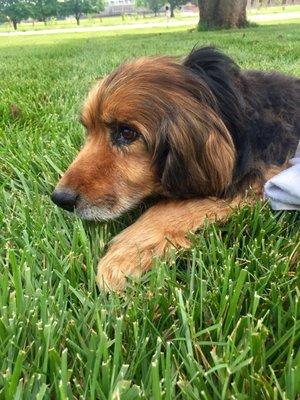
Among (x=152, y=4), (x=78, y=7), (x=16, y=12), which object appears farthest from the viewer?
(x=152, y=4)

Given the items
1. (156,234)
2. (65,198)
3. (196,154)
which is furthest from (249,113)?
(65,198)

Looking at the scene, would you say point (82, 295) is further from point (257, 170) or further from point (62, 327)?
point (257, 170)

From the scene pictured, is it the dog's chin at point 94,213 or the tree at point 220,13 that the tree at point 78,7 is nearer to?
the tree at point 220,13

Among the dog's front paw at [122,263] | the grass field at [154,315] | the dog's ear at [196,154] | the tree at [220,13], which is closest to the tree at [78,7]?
the tree at [220,13]

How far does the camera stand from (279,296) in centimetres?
162

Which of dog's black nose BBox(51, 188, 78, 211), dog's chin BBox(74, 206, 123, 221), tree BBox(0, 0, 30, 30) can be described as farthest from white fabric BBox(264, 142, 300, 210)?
tree BBox(0, 0, 30, 30)

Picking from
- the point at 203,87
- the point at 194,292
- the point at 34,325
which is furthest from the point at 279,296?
the point at 203,87

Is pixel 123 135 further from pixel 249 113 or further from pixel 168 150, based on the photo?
pixel 249 113

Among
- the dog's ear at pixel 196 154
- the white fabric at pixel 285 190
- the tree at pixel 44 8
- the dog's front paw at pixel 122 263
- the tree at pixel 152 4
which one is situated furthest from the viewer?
the tree at pixel 152 4

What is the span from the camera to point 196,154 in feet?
7.57

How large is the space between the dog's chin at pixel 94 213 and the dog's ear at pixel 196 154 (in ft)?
0.96

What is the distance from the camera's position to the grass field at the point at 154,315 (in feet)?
4.20

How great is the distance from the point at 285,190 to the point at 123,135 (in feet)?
2.54

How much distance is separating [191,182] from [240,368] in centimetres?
115
